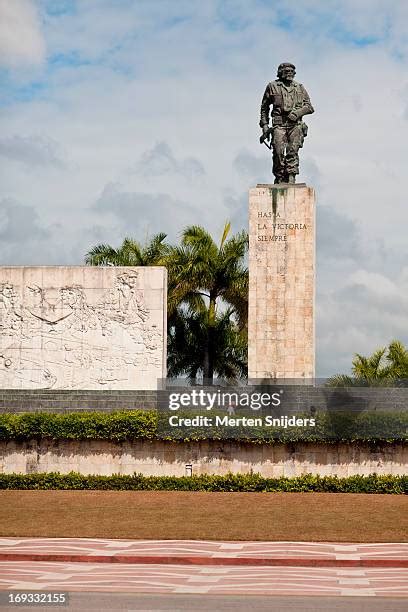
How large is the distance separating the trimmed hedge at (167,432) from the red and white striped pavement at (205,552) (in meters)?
5.70

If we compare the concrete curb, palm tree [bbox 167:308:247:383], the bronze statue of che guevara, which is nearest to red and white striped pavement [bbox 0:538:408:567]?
the concrete curb

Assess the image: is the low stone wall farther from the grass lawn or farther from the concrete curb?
the concrete curb

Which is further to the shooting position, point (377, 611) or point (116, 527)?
point (116, 527)

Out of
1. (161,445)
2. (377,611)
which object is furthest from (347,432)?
(377,611)

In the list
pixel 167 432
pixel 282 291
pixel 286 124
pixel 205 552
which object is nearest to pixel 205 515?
pixel 205 552

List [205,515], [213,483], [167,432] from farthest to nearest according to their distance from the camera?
[167,432]
[213,483]
[205,515]

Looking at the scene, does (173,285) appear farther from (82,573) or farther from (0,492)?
(82,573)

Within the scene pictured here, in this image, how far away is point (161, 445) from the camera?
20.7m

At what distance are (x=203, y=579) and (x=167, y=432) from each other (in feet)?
30.9

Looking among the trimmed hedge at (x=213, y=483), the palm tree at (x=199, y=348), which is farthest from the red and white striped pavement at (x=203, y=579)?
the palm tree at (x=199, y=348)

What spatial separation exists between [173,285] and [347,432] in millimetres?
8467

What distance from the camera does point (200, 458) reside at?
20516 mm

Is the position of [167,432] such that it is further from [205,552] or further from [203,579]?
[203,579]

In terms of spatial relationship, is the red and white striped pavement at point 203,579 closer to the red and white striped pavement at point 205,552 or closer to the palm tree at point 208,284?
the red and white striped pavement at point 205,552
